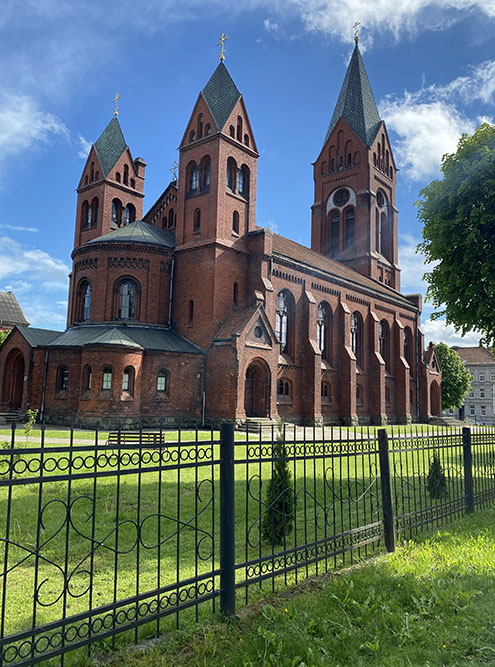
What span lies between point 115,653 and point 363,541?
3.33 meters

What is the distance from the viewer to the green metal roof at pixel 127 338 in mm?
22922

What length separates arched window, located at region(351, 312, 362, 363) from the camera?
34938mm

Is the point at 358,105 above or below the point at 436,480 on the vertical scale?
above

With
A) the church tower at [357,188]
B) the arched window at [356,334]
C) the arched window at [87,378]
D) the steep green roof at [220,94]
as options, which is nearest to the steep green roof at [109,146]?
the steep green roof at [220,94]

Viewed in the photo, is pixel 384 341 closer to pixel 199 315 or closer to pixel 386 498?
pixel 199 315

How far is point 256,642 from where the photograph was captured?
3.61 meters

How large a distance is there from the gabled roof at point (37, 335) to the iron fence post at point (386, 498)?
71.9ft

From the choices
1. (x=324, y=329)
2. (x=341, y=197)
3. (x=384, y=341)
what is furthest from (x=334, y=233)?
(x=324, y=329)

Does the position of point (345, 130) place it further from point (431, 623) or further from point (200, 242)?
point (431, 623)

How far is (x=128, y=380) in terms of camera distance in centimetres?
2284

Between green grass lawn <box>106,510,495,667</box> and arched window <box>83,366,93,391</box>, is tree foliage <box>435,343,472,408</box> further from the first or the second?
green grass lawn <box>106,510,495,667</box>

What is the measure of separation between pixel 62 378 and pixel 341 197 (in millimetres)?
30251

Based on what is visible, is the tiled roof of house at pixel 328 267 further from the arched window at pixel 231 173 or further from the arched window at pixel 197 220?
the arched window at pixel 197 220

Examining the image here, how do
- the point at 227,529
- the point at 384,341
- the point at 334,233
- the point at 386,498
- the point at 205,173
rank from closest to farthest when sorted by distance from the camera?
the point at 227,529 < the point at 386,498 < the point at 205,173 < the point at 384,341 < the point at 334,233
